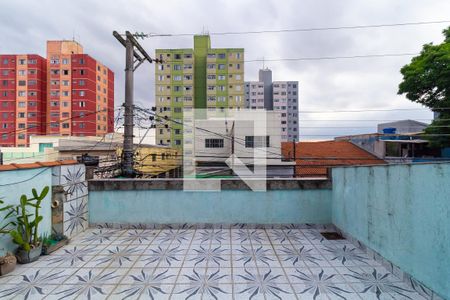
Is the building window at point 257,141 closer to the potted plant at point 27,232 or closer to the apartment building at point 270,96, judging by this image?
the potted plant at point 27,232

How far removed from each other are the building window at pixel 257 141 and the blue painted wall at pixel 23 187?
14.8 meters

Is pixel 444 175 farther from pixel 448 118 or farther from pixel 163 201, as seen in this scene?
pixel 448 118

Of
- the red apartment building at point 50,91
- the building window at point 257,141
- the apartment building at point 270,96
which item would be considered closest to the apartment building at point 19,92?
the red apartment building at point 50,91

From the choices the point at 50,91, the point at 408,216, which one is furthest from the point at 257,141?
the point at 50,91

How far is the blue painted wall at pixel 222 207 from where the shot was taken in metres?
4.83

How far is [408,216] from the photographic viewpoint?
2688 millimetres

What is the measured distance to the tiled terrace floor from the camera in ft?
8.59

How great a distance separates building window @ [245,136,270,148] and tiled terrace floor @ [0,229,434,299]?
1329 cm

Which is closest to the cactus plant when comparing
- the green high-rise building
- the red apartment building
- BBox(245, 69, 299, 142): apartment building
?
the green high-rise building

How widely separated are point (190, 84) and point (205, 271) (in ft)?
129

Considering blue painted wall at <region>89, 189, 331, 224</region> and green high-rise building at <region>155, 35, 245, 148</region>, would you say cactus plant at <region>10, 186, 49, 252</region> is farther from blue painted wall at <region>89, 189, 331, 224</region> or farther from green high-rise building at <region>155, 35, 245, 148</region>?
green high-rise building at <region>155, 35, 245, 148</region>

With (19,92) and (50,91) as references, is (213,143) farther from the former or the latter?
(19,92)

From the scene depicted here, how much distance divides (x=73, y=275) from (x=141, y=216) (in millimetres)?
1884

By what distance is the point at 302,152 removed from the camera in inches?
581
